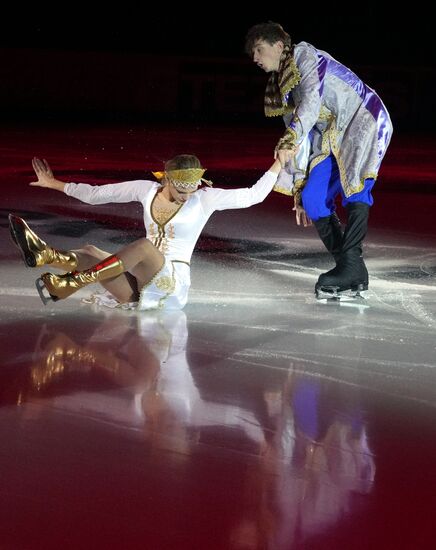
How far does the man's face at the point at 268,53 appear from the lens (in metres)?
5.29

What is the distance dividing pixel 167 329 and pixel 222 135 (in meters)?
10.3

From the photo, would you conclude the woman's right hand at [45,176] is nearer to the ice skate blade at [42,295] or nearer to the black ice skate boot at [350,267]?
the ice skate blade at [42,295]

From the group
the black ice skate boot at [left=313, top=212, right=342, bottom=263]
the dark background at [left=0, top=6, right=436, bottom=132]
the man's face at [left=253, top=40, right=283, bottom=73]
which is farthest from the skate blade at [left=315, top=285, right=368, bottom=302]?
the dark background at [left=0, top=6, right=436, bottom=132]

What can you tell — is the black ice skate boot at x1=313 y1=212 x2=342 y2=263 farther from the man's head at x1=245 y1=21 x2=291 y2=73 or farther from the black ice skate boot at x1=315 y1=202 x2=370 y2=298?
the man's head at x1=245 y1=21 x2=291 y2=73

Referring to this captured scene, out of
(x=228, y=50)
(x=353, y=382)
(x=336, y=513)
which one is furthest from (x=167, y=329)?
(x=228, y=50)

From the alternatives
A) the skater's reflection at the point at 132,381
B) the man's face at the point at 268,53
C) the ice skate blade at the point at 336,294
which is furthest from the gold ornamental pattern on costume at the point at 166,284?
the man's face at the point at 268,53

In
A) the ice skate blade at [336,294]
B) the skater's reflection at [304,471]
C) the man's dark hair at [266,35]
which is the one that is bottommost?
the ice skate blade at [336,294]

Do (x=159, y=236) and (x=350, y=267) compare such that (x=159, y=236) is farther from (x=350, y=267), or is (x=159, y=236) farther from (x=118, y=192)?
(x=350, y=267)

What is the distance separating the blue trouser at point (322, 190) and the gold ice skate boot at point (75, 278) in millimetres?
1209

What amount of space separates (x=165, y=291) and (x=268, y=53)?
1269 millimetres

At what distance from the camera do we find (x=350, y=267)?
216 inches

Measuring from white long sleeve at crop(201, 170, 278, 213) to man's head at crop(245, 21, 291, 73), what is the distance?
59 cm

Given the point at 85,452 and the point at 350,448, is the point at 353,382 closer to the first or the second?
the point at 350,448

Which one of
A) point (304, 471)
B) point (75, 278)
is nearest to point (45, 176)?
Answer: point (75, 278)
